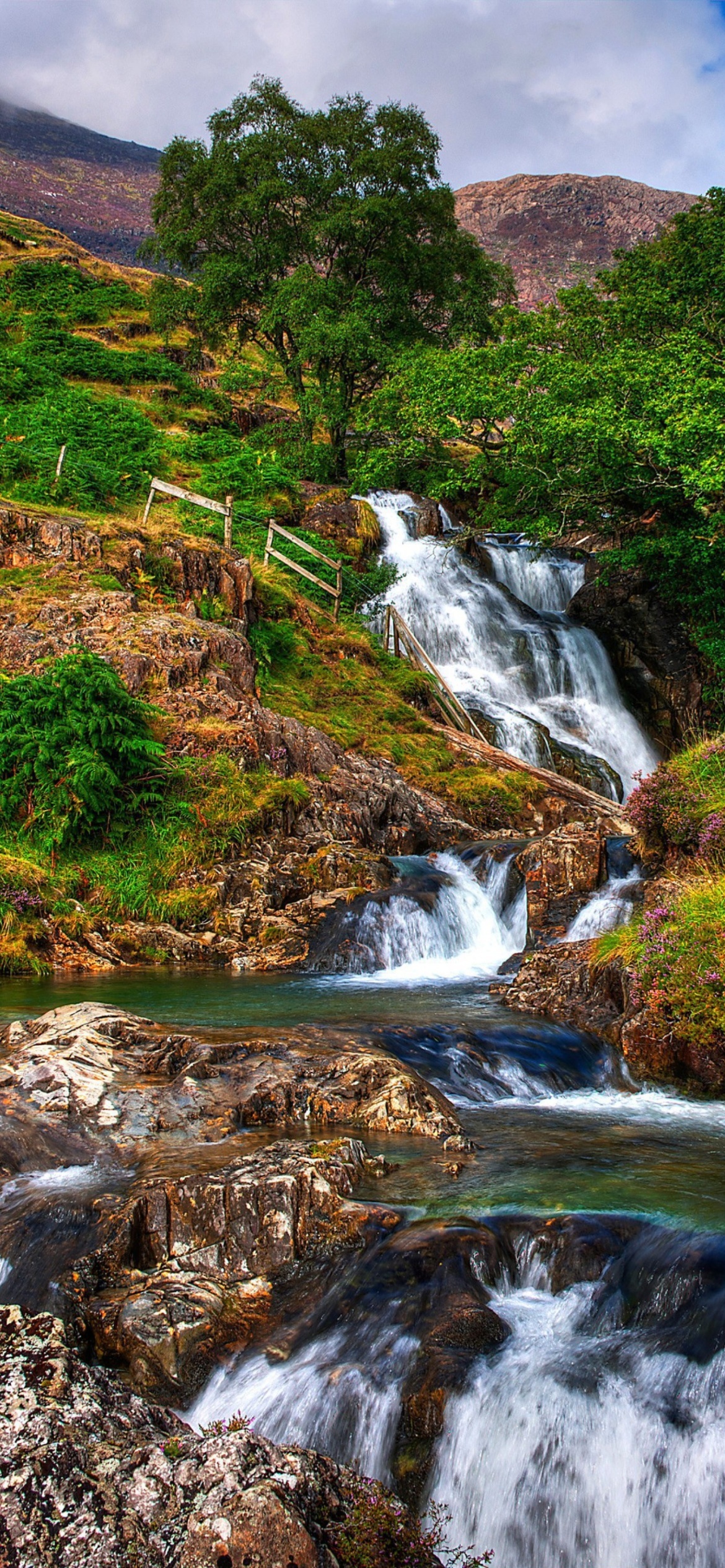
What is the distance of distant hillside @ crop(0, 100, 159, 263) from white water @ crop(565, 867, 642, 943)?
6692 cm

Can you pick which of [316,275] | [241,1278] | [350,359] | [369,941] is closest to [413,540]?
[350,359]

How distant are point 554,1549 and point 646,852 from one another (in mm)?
8576

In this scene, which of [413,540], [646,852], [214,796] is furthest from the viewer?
[413,540]

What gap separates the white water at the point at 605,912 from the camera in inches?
397

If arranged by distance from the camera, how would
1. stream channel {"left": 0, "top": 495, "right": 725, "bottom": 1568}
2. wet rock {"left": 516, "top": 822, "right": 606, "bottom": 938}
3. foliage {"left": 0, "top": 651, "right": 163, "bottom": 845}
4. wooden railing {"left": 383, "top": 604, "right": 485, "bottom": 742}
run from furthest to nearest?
wooden railing {"left": 383, "top": 604, "right": 485, "bottom": 742}, foliage {"left": 0, "top": 651, "right": 163, "bottom": 845}, wet rock {"left": 516, "top": 822, "right": 606, "bottom": 938}, stream channel {"left": 0, "top": 495, "right": 725, "bottom": 1568}

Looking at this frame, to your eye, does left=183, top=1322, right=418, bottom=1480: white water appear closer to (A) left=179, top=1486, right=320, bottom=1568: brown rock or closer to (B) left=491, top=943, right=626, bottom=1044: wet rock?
(A) left=179, top=1486, right=320, bottom=1568: brown rock

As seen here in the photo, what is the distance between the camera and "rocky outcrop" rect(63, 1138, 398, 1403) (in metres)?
3.86

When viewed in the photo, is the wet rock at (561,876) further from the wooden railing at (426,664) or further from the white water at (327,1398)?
the white water at (327,1398)

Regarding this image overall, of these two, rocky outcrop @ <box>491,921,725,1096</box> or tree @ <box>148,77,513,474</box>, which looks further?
tree @ <box>148,77,513,474</box>

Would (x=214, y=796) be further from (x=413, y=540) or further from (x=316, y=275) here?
(x=316, y=275)

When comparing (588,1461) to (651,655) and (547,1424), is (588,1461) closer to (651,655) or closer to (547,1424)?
(547,1424)

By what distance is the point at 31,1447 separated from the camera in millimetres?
2705

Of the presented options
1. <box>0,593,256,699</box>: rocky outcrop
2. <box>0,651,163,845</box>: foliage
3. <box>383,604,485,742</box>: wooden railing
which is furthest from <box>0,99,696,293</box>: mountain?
<box>0,651,163,845</box>: foliage

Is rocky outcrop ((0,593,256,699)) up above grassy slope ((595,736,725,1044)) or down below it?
above
